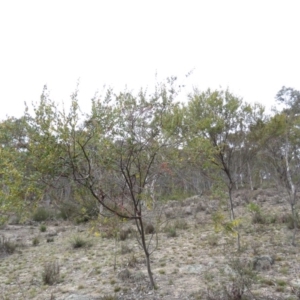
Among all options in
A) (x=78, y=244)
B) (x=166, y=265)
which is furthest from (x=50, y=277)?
(x=78, y=244)

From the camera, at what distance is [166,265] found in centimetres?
761

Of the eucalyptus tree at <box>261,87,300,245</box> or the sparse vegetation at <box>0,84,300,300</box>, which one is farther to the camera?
the eucalyptus tree at <box>261,87,300,245</box>

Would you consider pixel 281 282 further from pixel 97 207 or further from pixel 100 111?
pixel 100 111

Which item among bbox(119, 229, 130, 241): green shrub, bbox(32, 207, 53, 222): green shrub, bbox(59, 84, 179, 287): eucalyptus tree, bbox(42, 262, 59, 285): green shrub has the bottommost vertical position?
bbox(42, 262, 59, 285): green shrub

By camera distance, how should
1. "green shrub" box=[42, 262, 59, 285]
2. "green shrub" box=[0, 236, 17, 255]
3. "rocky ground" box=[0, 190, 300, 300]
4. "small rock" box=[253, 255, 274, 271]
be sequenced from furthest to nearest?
"green shrub" box=[0, 236, 17, 255], "green shrub" box=[42, 262, 59, 285], "small rock" box=[253, 255, 274, 271], "rocky ground" box=[0, 190, 300, 300]

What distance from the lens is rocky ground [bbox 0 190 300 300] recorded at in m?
5.59

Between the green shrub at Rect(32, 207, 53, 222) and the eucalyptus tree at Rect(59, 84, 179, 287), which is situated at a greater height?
the eucalyptus tree at Rect(59, 84, 179, 287)

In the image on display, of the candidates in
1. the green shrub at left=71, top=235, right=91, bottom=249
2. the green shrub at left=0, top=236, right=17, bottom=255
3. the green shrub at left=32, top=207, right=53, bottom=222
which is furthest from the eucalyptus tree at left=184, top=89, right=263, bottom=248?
the green shrub at left=32, top=207, right=53, bottom=222

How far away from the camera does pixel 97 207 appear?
5547mm

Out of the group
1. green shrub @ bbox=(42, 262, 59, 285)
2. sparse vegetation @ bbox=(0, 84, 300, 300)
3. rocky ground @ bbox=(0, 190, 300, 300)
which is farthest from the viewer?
green shrub @ bbox=(42, 262, 59, 285)

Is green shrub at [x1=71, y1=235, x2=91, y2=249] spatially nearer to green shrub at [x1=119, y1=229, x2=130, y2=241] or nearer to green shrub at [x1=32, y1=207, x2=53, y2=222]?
green shrub at [x1=119, y1=229, x2=130, y2=241]

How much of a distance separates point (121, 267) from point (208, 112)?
4396 millimetres

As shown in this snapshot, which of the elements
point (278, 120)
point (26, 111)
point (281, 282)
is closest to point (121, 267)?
point (281, 282)

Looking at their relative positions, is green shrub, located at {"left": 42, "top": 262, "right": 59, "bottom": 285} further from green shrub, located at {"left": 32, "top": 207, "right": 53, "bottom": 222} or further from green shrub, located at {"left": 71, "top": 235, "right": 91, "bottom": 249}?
green shrub, located at {"left": 32, "top": 207, "right": 53, "bottom": 222}
